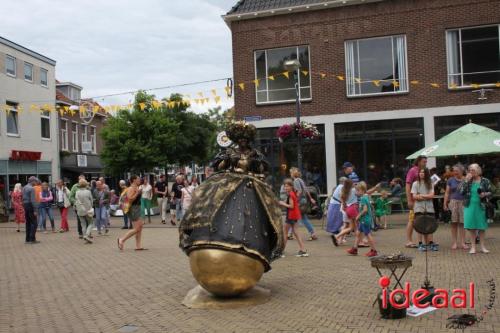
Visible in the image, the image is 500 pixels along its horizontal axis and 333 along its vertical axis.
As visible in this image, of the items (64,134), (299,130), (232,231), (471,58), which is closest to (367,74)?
(471,58)

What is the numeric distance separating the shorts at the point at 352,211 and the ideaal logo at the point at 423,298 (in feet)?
14.9

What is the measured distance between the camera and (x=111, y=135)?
32906 mm

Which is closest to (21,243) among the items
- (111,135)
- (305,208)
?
(305,208)

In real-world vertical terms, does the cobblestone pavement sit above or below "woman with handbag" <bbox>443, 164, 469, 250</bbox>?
below

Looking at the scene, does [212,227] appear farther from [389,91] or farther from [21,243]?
[389,91]

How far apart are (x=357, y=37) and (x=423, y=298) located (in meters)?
15.1

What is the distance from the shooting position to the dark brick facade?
1903 centimetres

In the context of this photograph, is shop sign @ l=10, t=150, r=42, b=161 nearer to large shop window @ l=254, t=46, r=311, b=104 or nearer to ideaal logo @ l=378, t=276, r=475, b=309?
large shop window @ l=254, t=46, r=311, b=104

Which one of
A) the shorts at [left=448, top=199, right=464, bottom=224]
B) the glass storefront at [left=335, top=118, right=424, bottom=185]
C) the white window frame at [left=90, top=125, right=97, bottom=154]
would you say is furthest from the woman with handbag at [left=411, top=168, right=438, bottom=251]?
Result: the white window frame at [left=90, top=125, right=97, bottom=154]

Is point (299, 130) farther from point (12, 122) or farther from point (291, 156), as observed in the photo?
point (12, 122)

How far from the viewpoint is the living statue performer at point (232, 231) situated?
6469 millimetres

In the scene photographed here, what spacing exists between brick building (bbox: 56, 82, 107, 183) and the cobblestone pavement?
25.3 m

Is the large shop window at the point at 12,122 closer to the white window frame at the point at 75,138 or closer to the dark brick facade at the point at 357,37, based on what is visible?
the white window frame at the point at 75,138

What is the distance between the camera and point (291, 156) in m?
20.9
